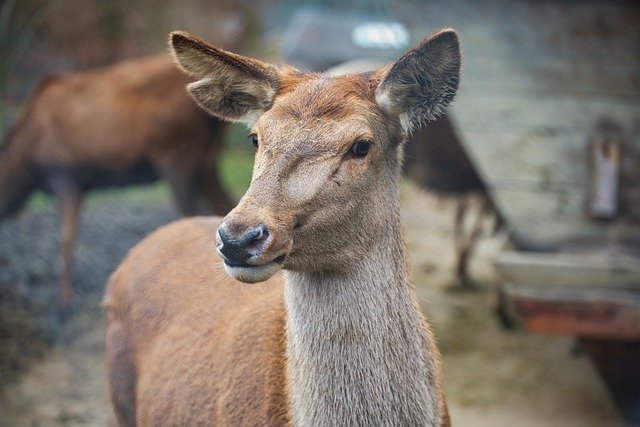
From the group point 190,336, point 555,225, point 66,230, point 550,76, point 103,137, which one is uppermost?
point 550,76

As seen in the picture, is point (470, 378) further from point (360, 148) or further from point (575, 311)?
point (360, 148)

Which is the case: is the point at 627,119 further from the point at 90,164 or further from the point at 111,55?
the point at 111,55

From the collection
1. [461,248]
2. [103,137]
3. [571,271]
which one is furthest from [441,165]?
[103,137]

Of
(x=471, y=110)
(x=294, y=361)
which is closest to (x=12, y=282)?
(x=471, y=110)

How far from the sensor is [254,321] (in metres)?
3.12

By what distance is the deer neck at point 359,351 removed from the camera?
8.91 ft

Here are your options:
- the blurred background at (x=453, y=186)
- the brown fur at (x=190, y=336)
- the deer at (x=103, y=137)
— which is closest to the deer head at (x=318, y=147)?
the brown fur at (x=190, y=336)

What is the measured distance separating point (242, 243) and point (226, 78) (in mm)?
897

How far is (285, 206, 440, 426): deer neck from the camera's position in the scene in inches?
107

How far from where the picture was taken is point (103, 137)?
300 inches

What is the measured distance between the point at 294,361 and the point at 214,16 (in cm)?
875

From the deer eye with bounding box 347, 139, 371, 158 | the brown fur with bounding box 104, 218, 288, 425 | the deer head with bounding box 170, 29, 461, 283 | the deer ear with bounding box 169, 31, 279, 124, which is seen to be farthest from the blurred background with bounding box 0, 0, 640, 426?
the deer eye with bounding box 347, 139, 371, 158

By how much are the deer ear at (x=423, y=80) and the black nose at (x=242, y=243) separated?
74 cm

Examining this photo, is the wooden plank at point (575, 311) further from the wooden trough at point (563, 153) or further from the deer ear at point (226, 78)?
the deer ear at point (226, 78)
